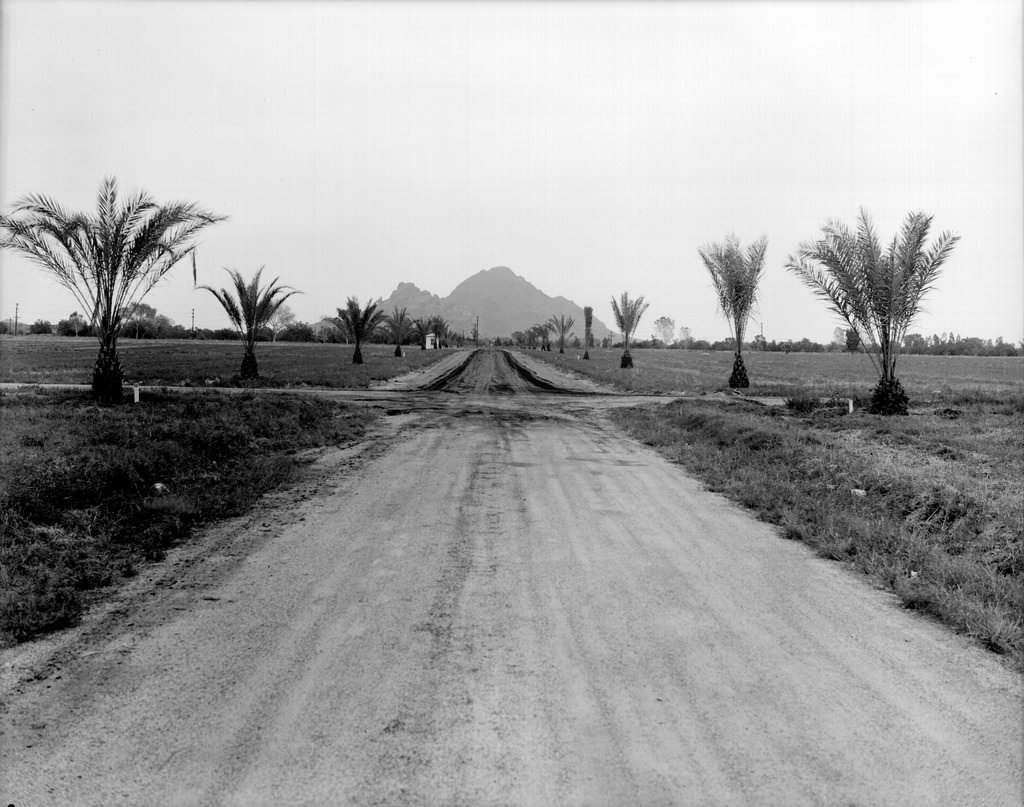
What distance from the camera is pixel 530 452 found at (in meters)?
9.66

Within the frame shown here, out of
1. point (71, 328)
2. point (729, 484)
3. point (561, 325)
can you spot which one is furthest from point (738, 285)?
point (71, 328)

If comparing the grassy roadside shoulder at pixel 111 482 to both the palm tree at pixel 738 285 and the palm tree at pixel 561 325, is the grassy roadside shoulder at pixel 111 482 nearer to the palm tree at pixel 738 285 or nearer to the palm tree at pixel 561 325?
the palm tree at pixel 738 285

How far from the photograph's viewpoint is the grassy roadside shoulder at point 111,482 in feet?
14.2

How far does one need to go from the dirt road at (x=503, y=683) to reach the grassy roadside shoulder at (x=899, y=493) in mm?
379

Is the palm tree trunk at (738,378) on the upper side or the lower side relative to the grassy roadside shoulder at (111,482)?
upper

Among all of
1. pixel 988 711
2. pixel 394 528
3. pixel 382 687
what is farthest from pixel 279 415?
pixel 988 711

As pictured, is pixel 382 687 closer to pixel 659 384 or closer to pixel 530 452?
pixel 530 452

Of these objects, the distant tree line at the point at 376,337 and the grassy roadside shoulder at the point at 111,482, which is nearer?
the grassy roadside shoulder at the point at 111,482

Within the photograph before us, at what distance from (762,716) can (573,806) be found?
42.7 inches

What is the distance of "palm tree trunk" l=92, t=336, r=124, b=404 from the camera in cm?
1384

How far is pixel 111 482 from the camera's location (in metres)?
6.42

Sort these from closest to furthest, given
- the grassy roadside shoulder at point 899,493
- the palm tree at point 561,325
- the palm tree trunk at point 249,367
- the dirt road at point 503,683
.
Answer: the dirt road at point 503,683, the grassy roadside shoulder at point 899,493, the palm tree trunk at point 249,367, the palm tree at point 561,325

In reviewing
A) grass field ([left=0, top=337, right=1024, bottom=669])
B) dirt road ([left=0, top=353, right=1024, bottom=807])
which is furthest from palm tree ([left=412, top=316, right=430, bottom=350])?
dirt road ([left=0, top=353, right=1024, bottom=807])

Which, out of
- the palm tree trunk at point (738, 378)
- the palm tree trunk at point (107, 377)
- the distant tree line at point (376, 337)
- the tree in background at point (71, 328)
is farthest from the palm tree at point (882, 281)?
the tree in background at point (71, 328)
